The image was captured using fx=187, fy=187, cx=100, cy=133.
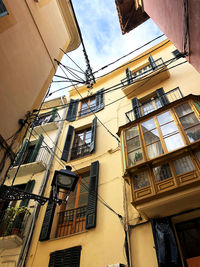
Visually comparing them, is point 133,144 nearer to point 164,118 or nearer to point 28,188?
point 164,118

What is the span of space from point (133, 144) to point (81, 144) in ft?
14.5

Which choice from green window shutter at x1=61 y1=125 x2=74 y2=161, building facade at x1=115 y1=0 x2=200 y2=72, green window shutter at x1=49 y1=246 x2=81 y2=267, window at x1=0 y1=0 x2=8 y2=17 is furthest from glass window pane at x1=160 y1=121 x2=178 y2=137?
window at x1=0 y1=0 x2=8 y2=17

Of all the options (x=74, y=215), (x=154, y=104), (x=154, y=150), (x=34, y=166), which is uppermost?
(x=154, y=104)

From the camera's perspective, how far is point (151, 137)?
6.45 meters

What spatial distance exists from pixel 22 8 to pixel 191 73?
24.9ft

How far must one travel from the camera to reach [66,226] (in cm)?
729

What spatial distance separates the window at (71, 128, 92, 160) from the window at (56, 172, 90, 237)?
6.23ft

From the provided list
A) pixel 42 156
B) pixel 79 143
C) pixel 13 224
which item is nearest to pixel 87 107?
pixel 79 143

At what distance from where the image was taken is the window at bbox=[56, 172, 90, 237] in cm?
702

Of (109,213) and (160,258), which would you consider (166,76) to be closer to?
(109,213)

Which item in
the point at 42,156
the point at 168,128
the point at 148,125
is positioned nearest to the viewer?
the point at 168,128

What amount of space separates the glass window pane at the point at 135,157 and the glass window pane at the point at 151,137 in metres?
0.45

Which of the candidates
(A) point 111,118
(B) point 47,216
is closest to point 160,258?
(B) point 47,216

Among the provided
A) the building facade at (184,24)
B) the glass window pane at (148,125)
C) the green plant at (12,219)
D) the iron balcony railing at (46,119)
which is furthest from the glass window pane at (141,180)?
the iron balcony railing at (46,119)
